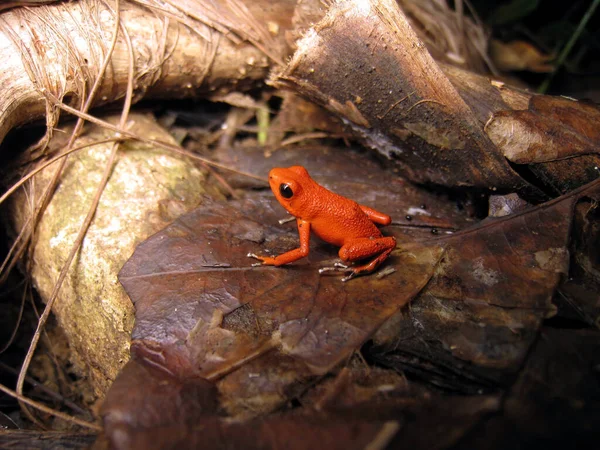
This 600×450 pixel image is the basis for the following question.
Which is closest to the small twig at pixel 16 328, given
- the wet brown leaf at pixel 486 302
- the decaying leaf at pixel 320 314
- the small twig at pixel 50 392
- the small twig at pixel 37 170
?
the small twig at pixel 50 392

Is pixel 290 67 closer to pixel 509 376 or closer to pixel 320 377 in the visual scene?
pixel 320 377

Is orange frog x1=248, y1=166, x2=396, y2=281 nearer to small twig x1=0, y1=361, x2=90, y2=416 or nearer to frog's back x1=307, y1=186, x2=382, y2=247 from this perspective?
frog's back x1=307, y1=186, x2=382, y2=247

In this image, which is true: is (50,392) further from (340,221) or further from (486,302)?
(486,302)

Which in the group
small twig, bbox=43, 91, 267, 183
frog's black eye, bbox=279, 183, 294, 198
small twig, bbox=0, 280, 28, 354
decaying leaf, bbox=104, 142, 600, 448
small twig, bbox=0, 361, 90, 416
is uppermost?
small twig, bbox=43, 91, 267, 183

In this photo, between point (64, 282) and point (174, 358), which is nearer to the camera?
point (174, 358)

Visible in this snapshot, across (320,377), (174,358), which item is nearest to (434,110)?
(320,377)

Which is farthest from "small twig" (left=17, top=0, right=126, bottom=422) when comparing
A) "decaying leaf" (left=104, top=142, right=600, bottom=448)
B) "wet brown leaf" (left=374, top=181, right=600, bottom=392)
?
"wet brown leaf" (left=374, top=181, right=600, bottom=392)

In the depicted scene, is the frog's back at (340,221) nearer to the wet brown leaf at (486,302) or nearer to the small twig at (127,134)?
the wet brown leaf at (486,302)

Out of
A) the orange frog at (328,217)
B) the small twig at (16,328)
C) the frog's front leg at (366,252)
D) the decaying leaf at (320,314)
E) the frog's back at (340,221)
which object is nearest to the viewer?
the decaying leaf at (320,314)
